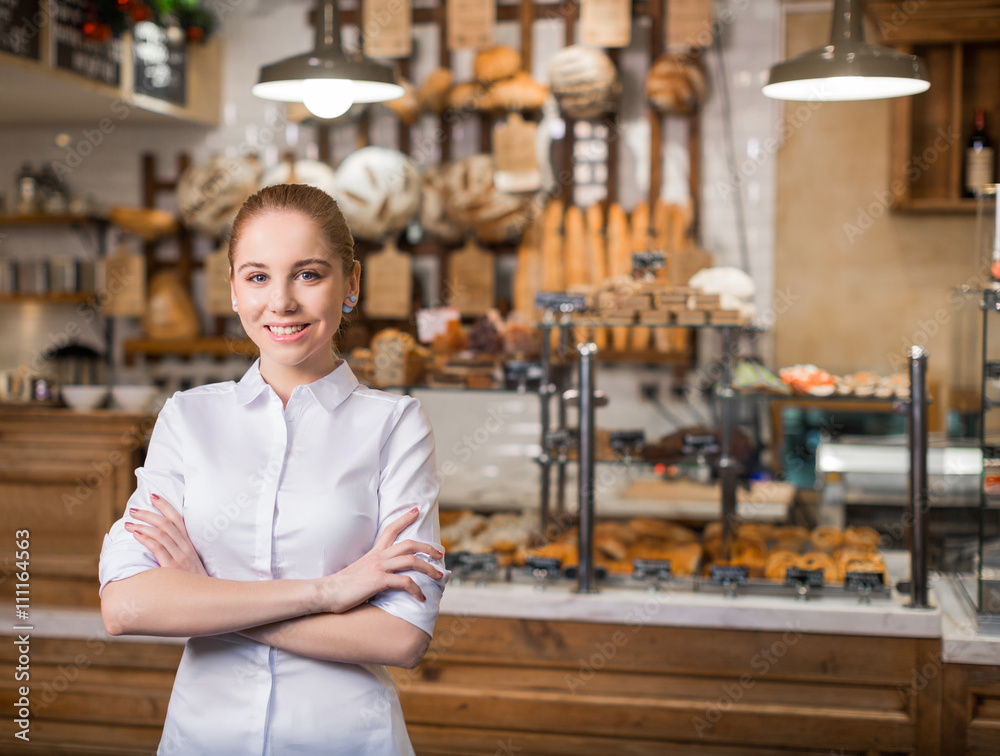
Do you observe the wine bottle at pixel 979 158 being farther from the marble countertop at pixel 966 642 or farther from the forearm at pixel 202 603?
the forearm at pixel 202 603

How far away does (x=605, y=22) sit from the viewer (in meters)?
4.33

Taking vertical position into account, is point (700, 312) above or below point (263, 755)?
above

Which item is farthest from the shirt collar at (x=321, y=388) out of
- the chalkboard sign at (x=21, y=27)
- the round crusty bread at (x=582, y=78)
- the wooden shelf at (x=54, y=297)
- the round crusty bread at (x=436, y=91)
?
the wooden shelf at (x=54, y=297)

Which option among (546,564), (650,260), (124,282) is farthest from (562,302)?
(124,282)

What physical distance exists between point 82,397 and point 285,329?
2.19 meters

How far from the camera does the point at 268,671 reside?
1.35m

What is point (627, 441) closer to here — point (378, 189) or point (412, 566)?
point (412, 566)

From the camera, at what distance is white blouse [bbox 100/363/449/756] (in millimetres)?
1342

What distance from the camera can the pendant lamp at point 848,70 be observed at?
8.03ft

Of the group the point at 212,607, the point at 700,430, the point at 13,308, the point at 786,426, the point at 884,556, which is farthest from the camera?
the point at 13,308

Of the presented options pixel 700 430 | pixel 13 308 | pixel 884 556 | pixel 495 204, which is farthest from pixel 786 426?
pixel 13 308

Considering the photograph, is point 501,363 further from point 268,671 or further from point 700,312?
point 268,671

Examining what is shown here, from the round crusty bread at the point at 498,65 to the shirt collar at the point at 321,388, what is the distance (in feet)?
10.6

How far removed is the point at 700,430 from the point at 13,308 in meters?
3.87
